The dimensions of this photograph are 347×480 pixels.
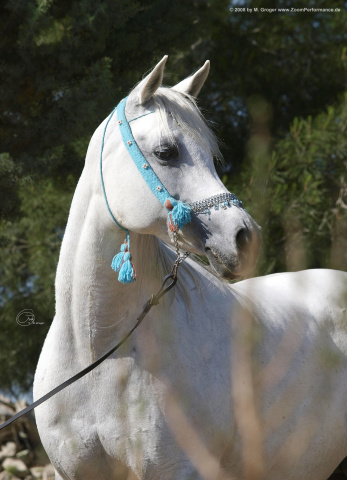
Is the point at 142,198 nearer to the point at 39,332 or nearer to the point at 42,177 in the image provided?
the point at 42,177

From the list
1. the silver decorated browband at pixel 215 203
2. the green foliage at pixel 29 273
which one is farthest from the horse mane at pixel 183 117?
the green foliage at pixel 29 273

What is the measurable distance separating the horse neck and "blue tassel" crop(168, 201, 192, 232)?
26 centimetres

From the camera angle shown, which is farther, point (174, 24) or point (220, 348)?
point (174, 24)

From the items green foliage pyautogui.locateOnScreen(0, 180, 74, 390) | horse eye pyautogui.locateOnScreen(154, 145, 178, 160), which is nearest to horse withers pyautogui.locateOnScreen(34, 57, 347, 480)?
horse eye pyautogui.locateOnScreen(154, 145, 178, 160)

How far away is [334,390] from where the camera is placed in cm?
307

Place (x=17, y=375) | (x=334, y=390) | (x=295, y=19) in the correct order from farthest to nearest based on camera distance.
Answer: (x=295, y=19), (x=17, y=375), (x=334, y=390)

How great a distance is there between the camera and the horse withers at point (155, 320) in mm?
2273

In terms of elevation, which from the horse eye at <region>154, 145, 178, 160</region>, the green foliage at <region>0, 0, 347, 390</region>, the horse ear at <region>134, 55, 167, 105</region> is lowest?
the green foliage at <region>0, 0, 347, 390</region>

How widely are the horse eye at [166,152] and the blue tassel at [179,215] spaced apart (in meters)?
0.19

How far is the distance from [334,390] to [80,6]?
335cm

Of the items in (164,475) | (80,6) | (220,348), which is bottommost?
(164,475)

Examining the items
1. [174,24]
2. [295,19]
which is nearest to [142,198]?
[174,24]

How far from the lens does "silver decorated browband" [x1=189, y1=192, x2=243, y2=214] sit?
217cm

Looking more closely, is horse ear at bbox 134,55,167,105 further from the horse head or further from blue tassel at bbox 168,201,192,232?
blue tassel at bbox 168,201,192,232
